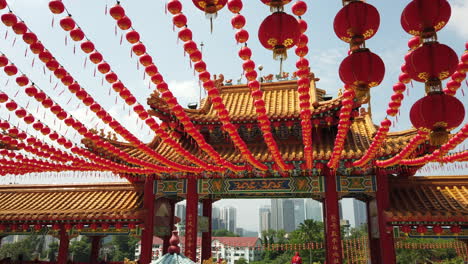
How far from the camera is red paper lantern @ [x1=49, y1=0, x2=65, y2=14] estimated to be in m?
3.88

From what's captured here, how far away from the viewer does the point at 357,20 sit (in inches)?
123

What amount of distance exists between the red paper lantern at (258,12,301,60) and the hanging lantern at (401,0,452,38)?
0.98 m

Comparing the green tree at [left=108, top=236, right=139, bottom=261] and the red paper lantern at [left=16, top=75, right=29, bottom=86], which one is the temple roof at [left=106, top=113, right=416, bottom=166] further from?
the green tree at [left=108, top=236, right=139, bottom=261]

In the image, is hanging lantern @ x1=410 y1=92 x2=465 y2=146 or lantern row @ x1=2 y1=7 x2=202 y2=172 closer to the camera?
hanging lantern @ x1=410 y1=92 x2=465 y2=146

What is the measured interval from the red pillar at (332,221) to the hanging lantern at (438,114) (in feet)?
23.1

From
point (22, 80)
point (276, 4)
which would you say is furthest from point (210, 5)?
point (22, 80)

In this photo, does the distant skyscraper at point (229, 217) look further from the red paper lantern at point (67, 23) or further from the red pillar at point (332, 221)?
the red paper lantern at point (67, 23)

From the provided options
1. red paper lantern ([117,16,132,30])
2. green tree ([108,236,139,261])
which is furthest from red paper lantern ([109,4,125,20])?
green tree ([108,236,139,261])

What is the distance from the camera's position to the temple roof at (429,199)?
9180mm

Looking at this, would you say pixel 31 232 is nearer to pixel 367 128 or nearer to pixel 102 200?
pixel 102 200

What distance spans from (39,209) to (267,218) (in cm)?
15885

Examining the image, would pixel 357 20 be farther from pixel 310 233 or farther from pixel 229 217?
pixel 229 217

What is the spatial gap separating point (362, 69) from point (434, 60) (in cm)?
62

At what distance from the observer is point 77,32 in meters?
4.44
